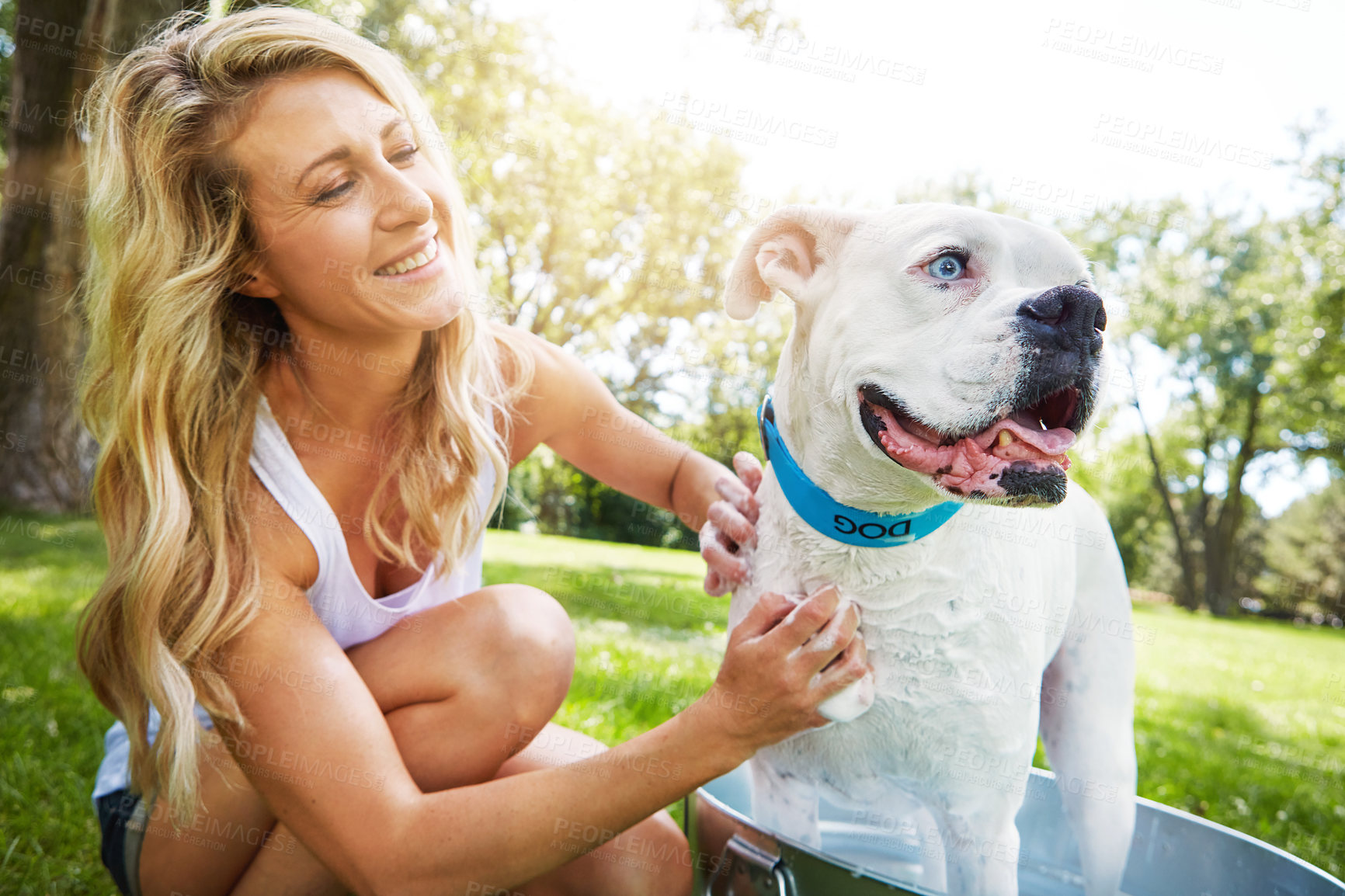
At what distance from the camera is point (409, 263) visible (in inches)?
68.9

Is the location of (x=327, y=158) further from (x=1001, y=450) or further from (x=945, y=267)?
(x=1001, y=450)

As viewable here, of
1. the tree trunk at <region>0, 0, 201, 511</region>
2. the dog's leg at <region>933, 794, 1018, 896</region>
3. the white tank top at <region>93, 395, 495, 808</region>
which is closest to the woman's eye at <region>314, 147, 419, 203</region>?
the white tank top at <region>93, 395, 495, 808</region>

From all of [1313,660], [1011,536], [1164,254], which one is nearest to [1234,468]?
[1164,254]

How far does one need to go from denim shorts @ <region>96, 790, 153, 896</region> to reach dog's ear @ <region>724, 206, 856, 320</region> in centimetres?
160

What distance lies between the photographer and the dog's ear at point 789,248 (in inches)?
57.7

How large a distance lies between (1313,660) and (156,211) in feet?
34.4

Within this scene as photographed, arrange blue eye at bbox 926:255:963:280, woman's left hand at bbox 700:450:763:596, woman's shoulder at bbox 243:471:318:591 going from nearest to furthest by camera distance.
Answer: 1. blue eye at bbox 926:255:963:280
2. woman's left hand at bbox 700:450:763:596
3. woman's shoulder at bbox 243:471:318:591

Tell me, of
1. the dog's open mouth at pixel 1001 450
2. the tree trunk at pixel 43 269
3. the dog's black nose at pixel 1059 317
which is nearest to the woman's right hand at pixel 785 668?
the dog's open mouth at pixel 1001 450

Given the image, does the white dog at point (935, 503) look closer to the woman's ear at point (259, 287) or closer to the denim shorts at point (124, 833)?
the woman's ear at point (259, 287)

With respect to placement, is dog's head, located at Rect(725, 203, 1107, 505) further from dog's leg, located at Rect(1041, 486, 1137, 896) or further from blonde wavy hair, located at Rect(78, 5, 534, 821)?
blonde wavy hair, located at Rect(78, 5, 534, 821)

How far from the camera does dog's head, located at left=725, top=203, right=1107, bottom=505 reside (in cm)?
117

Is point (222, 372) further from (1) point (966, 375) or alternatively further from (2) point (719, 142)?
(2) point (719, 142)

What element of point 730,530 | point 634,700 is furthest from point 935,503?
point 634,700

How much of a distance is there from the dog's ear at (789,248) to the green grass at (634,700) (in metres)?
2.18
